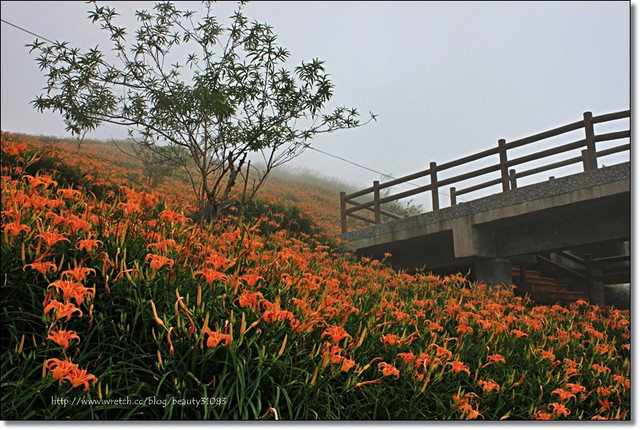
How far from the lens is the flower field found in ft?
6.48

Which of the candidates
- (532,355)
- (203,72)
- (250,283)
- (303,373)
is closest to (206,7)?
(203,72)

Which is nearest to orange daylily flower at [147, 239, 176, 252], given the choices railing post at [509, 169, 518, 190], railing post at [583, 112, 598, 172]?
railing post at [583, 112, 598, 172]

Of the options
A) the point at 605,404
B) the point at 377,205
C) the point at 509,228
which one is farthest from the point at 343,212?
the point at 605,404

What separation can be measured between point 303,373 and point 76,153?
365 cm

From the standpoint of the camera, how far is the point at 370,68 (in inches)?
158

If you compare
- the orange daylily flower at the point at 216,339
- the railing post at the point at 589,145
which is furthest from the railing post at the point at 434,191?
the orange daylily flower at the point at 216,339

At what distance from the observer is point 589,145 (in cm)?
514

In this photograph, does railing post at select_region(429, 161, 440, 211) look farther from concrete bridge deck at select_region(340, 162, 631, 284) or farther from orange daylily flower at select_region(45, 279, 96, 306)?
orange daylily flower at select_region(45, 279, 96, 306)

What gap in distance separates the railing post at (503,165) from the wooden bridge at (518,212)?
1 centimetres

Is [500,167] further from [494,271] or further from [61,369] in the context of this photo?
[61,369]

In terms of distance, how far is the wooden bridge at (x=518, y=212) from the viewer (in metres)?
5.04

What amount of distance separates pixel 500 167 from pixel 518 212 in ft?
2.81

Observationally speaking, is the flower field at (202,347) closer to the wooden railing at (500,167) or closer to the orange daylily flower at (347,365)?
the orange daylily flower at (347,365)

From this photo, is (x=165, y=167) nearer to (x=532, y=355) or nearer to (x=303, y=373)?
(x=303, y=373)
